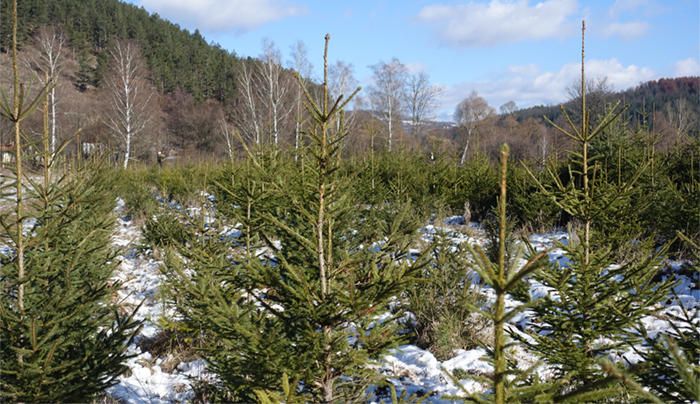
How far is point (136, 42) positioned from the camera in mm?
53656

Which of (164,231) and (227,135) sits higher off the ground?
(227,135)

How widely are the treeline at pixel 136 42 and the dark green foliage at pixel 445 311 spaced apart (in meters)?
52.0

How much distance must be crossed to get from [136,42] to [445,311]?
211 ft

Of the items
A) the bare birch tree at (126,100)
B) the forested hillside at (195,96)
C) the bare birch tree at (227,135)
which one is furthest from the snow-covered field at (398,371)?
the bare birch tree at (126,100)

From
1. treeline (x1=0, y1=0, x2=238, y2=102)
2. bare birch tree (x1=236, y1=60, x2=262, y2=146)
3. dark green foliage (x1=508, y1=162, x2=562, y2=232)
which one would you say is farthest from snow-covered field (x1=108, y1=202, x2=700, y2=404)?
treeline (x1=0, y1=0, x2=238, y2=102)

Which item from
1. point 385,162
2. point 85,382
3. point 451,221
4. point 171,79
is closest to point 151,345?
point 85,382

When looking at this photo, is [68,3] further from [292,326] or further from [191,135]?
[292,326]

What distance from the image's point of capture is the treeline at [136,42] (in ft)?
158

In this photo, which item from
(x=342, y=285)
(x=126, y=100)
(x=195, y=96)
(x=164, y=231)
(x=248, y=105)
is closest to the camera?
(x=342, y=285)

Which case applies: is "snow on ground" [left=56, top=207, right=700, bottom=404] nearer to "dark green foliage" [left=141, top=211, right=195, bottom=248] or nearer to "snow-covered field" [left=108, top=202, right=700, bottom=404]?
"snow-covered field" [left=108, top=202, right=700, bottom=404]

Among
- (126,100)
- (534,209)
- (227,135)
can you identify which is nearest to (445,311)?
(534,209)

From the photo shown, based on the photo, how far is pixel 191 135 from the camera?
124 ft

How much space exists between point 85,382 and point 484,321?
14.6ft

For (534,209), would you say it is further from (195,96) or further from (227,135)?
(195,96)
